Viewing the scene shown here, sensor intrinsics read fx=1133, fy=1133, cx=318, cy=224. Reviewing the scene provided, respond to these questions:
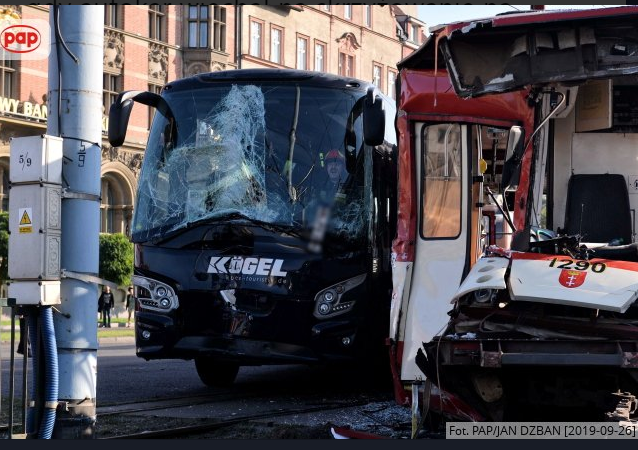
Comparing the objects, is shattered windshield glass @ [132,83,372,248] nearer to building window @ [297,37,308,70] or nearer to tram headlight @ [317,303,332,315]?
tram headlight @ [317,303,332,315]

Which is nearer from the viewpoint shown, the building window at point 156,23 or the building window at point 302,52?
the building window at point 156,23

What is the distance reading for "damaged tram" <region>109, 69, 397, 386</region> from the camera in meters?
11.4

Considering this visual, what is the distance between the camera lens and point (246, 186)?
11.4m

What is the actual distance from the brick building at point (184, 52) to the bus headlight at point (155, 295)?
109 feet

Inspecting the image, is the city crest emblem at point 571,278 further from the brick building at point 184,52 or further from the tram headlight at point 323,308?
the brick building at point 184,52

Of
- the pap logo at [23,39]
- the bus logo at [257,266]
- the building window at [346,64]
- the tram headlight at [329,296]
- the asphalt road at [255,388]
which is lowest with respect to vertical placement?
the asphalt road at [255,388]

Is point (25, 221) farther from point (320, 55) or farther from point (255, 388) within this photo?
point (320, 55)

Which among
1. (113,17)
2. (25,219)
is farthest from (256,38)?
(25,219)

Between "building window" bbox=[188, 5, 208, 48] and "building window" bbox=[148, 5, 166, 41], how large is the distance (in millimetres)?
1701

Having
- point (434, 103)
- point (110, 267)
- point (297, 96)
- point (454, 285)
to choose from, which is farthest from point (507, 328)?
point (110, 267)

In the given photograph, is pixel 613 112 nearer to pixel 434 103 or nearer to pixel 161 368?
pixel 434 103

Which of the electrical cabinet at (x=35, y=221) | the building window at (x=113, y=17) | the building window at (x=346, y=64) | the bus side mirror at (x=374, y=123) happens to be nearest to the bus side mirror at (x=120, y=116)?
the bus side mirror at (x=374, y=123)

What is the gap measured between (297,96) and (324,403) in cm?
327

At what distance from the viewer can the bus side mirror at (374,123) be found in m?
10.7
